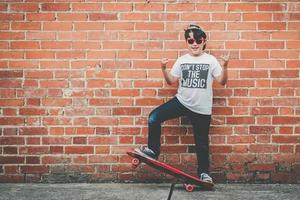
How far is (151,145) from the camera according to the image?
4.17 m

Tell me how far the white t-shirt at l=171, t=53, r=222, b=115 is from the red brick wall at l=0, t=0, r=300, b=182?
265 mm

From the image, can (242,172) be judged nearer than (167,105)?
No

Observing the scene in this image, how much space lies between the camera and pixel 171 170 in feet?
13.1

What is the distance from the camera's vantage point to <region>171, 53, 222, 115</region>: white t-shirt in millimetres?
A: 4152

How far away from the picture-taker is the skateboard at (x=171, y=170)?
13.0 feet

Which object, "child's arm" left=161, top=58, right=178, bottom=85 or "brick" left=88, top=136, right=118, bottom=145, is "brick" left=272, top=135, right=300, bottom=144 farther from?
"brick" left=88, top=136, right=118, bottom=145

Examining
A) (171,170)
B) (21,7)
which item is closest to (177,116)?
(171,170)

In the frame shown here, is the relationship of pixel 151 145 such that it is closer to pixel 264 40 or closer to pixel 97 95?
pixel 97 95

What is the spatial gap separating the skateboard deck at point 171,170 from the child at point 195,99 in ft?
0.34

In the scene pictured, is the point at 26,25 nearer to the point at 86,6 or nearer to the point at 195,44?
the point at 86,6

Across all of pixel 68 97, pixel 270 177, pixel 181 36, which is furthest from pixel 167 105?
pixel 270 177

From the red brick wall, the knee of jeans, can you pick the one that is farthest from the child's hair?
the knee of jeans

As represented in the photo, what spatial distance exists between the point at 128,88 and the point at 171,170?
1005mm

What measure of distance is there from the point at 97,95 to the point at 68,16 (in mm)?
883
